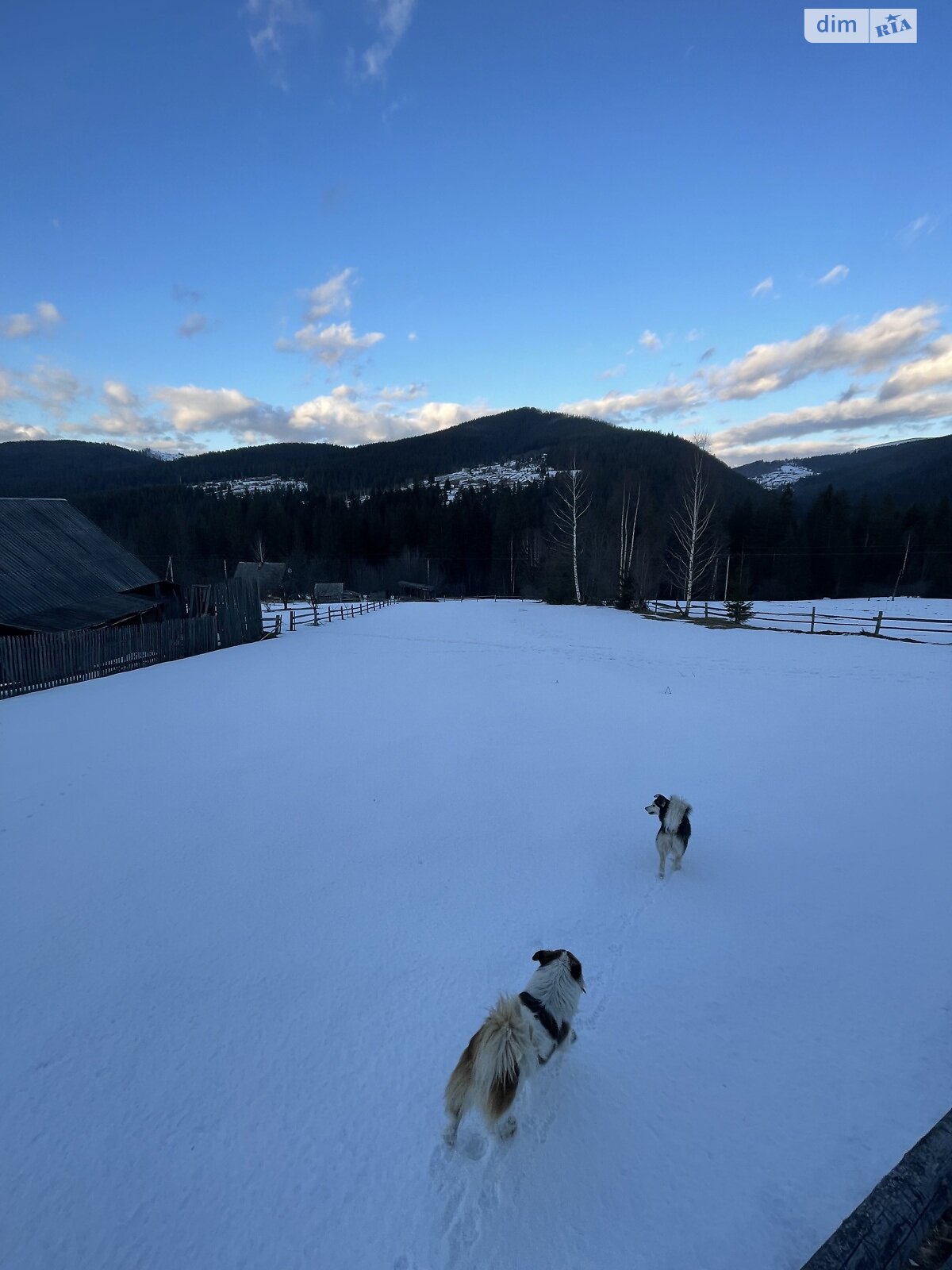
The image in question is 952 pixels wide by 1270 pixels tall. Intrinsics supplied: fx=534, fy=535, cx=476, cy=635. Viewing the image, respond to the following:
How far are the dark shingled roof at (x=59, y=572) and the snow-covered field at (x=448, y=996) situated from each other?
11488mm

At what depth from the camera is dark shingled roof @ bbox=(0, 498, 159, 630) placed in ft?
56.4

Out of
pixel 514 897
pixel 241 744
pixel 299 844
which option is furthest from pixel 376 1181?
pixel 241 744

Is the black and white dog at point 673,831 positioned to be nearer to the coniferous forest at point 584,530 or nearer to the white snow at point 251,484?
the coniferous forest at point 584,530

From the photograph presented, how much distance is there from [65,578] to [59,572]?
0.35 meters

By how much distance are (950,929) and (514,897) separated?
10.8 feet

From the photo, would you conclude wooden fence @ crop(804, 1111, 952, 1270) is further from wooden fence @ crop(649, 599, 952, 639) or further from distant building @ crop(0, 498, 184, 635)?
wooden fence @ crop(649, 599, 952, 639)

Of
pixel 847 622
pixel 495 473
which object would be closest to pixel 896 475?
pixel 495 473

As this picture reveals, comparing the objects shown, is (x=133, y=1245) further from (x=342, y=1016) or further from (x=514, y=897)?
(x=514, y=897)

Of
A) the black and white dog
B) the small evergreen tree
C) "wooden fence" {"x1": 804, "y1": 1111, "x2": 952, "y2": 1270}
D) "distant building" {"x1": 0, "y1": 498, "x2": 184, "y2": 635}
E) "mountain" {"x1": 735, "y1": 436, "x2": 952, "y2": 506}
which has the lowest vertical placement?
the small evergreen tree

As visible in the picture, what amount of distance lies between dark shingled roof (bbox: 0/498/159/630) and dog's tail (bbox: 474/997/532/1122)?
18.7 meters

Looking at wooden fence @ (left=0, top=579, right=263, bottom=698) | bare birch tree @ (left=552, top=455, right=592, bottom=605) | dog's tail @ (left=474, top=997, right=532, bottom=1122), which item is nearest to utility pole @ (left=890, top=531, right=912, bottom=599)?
bare birch tree @ (left=552, top=455, right=592, bottom=605)

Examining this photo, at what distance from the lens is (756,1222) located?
2230 mm

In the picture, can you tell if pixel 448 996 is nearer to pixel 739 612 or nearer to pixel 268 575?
pixel 739 612

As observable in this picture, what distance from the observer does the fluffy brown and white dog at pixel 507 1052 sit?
2.42 m
